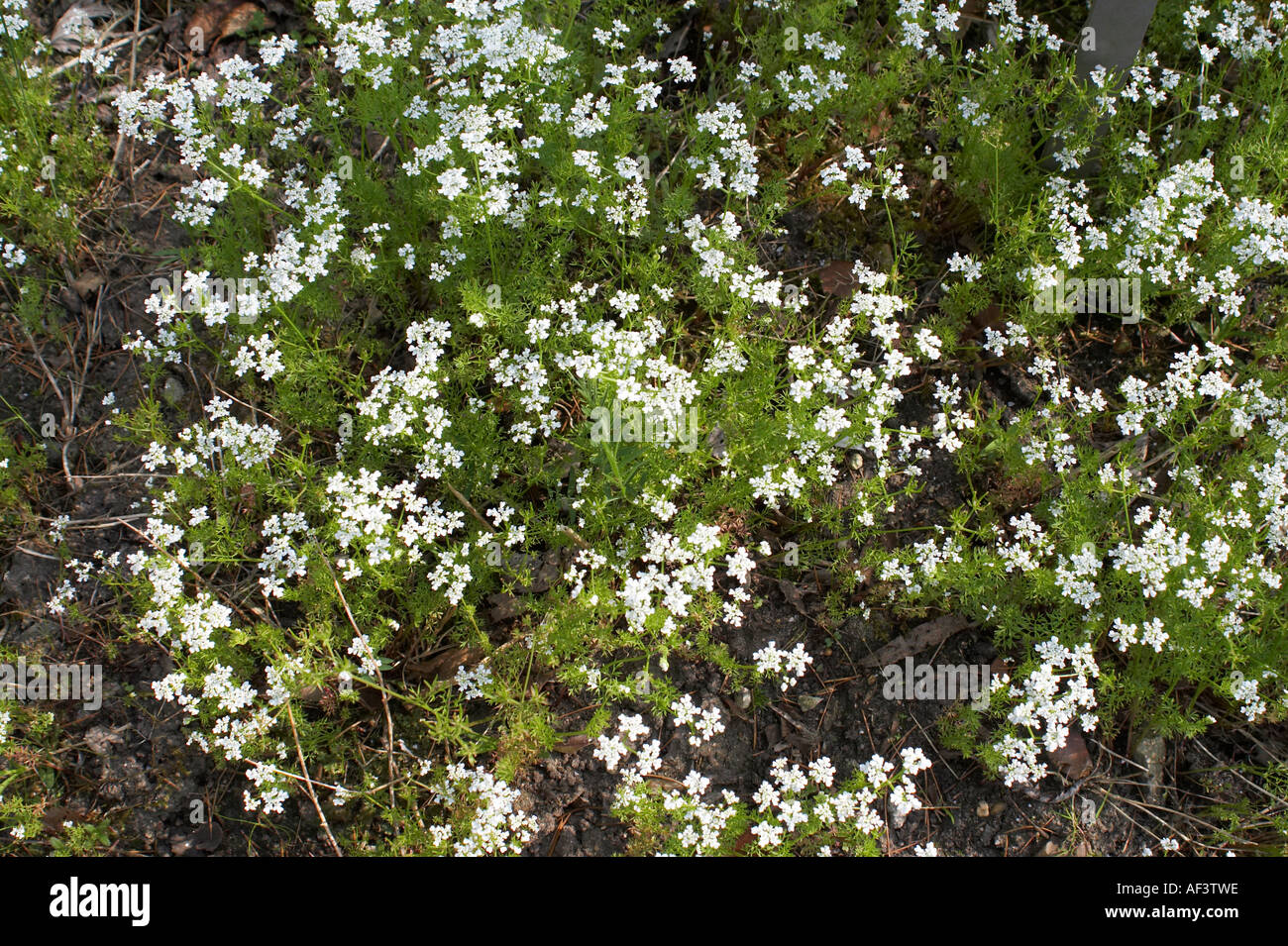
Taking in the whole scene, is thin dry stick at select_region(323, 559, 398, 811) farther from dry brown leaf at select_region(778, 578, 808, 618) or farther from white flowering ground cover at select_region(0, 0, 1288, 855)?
dry brown leaf at select_region(778, 578, 808, 618)

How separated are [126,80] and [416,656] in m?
4.76

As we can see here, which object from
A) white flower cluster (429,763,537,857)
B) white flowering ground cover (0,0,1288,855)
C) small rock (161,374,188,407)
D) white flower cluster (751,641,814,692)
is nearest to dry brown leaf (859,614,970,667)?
white flowering ground cover (0,0,1288,855)

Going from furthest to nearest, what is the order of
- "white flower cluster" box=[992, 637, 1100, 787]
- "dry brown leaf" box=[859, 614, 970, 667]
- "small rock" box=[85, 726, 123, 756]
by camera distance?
"dry brown leaf" box=[859, 614, 970, 667], "small rock" box=[85, 726, 123, 756], "white flower cluster" box=[992, 637, 1100, 787]

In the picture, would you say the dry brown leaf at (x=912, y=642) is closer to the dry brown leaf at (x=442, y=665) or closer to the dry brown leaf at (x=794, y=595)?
the dry brown leaf at (x=794, y=595)

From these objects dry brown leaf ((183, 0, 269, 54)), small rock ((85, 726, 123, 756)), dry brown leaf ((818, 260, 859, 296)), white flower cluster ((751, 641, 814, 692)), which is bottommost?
small rock ((85, 726, 123, 756))

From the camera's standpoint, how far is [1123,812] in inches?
177

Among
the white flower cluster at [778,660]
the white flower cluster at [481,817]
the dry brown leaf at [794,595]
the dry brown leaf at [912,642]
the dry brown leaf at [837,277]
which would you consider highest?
the dry brown leaf at [837,277]

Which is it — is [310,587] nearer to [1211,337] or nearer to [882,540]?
[882,540]

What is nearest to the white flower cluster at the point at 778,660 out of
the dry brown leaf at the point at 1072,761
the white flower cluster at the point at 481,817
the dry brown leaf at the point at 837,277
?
the white flower cluster at the point at 481,817

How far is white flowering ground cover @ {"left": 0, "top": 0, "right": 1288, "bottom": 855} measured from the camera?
4.32 m

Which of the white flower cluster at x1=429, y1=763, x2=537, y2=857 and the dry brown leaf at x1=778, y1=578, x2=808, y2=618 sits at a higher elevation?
the dry brown leaf at x1=778, y1=578, x2=808, y2=618

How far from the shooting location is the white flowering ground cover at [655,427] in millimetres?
4320

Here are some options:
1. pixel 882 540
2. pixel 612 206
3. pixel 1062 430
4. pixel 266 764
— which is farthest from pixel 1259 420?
pixel 266 764
